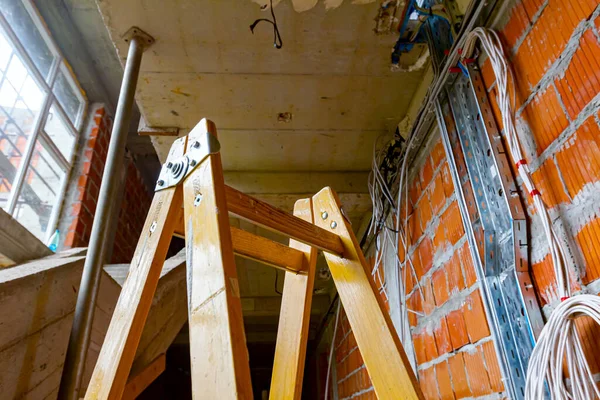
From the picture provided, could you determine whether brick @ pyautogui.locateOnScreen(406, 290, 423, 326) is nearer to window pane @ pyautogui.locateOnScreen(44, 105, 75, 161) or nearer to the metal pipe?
the metal pipe

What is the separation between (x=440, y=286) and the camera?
3.93 feet

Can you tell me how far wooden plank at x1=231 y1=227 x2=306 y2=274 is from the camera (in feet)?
2.79

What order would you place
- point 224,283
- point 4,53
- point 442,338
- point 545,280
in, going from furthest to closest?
point 4,53 < point 442,338 < point 545,280 < point 224,283

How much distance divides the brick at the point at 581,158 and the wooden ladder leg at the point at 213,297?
0.57 m

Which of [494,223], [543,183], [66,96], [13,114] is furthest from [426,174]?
[66,96]

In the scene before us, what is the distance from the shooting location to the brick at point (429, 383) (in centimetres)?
122

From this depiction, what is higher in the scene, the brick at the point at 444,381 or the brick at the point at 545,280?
the brick at the point at 545,280

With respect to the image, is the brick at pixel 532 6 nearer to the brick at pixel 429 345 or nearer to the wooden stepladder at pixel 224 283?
the wooden stepladder at pixel 224 283

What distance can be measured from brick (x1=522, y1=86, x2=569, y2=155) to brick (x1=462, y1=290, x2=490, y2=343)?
0.39m

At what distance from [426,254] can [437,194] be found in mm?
212

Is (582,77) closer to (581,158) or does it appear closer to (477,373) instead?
(581,158)

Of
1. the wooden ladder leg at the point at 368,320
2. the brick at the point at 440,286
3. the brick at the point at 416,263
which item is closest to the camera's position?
the wooden ladder leg at the point at 368,320

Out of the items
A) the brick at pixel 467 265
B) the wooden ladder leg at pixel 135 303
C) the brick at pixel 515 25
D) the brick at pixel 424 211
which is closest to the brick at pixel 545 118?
the brick at pixel 515 25

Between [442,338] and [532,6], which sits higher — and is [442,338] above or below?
below
